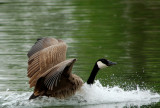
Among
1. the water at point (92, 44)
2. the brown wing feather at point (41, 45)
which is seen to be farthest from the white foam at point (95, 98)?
the brown wing feather at point (41, 45)

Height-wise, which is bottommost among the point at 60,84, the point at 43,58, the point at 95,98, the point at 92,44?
the point at 92,44

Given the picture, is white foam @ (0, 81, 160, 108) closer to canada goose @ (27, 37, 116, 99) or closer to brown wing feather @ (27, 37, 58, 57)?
canada goose @ (27, 37, 116, 99)

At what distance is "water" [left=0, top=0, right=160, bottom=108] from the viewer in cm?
1068

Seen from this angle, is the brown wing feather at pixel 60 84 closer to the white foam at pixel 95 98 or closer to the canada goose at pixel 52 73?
the canada goose at pixel 52 73

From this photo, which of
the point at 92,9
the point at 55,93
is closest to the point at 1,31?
the point at 92,9

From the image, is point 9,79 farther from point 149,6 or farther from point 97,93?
point 149,6

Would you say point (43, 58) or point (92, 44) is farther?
point (92, 44)

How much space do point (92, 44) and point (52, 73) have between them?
5817mm

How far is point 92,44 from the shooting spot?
603 inches

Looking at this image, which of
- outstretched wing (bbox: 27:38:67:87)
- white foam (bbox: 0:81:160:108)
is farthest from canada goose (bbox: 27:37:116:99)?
white foam (bbox: 0:81:160:108)

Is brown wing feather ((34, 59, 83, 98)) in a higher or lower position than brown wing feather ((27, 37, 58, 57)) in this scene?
lower

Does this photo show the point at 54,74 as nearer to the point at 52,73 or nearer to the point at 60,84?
the point at 52,73

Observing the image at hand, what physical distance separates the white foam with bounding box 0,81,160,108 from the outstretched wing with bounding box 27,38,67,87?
0.42 m

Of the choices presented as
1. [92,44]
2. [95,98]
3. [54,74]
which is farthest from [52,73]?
[92,44]
